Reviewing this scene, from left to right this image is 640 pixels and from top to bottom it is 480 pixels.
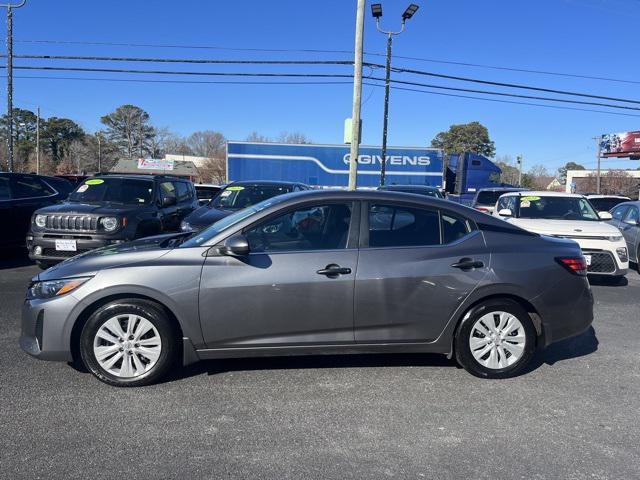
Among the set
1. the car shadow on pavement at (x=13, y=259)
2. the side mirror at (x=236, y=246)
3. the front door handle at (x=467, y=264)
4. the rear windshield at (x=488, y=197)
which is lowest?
the car shadow on pavement at (x=13, y=259)

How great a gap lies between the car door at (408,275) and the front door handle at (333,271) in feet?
0.36

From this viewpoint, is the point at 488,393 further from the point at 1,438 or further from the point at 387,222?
the point at 1,438

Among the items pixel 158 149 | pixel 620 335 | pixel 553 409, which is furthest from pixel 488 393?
pixel 158 149

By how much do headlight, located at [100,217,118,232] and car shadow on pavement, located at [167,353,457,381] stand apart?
4.22 meters

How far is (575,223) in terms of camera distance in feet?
29.7

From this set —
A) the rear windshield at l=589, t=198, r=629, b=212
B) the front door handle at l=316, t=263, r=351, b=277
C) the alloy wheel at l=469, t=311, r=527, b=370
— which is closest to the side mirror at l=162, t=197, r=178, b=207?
the front door handle at l=316, t=263, r=351, b=277

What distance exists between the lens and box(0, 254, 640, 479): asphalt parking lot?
9.80 ft

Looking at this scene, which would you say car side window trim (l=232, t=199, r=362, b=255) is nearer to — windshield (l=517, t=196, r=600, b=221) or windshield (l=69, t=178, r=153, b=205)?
windshield (l=69, t=178, r=153, b=205)

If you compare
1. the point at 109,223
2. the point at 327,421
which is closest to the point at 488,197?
the point at 109,223

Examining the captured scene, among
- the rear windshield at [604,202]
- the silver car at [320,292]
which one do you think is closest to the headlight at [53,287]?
the silver car at [320,292]

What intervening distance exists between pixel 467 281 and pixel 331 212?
1.26 metres

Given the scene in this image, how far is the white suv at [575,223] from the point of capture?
8.42 m

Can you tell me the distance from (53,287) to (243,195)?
6.17 metres

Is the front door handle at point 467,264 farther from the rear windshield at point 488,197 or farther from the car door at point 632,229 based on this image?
the rear windshield at point 488,197
